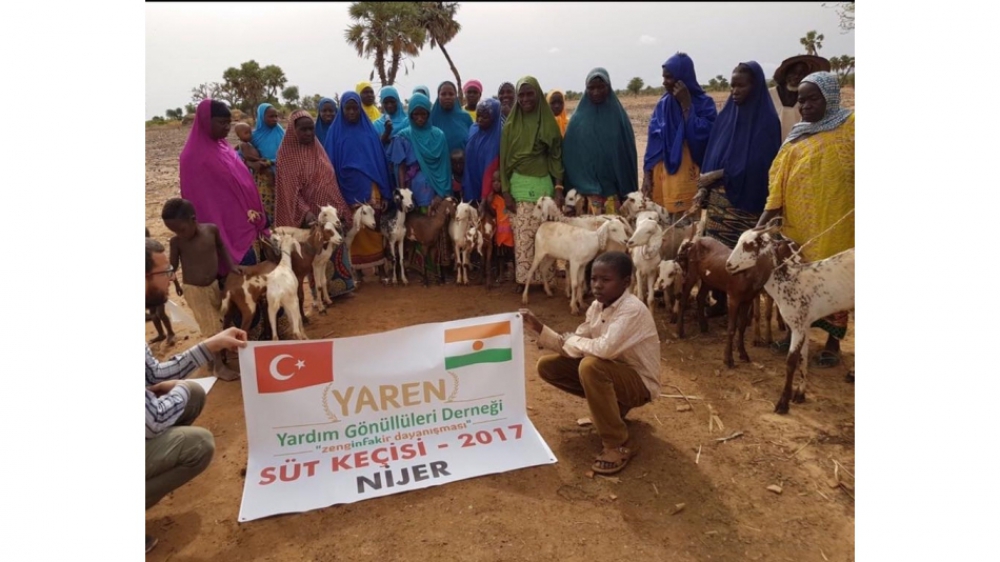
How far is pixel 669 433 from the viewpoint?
4270mm

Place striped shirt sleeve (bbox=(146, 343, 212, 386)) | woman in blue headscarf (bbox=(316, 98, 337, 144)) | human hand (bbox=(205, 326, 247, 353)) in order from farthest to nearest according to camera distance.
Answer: woman in blue headscarf (bbox=(316, 98, 337, 144)) < human hand (bbox=(205, 326, 247, 353)) < striped shirt sleeve (bbox=(146, 343, 212, 386))

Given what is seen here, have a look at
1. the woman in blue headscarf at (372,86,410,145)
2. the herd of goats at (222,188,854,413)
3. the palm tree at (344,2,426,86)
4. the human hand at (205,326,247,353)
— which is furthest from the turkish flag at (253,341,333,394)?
the palm tree at (344,2,426,86)

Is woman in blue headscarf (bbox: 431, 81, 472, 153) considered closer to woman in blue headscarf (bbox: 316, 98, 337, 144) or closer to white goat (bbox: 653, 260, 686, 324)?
woman in blue headscarf (bbox: 316, 98, 337, 144)

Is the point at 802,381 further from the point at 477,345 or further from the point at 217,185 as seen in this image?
the point at 217,185

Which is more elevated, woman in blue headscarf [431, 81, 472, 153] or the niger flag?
woman in blue headscarf [431, 81, 472, 153]

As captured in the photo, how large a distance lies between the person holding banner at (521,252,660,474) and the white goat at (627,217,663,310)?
229 cm

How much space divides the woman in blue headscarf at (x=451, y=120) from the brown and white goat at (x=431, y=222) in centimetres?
90

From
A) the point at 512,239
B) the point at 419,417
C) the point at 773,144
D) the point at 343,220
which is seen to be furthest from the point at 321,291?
the point at 773,144

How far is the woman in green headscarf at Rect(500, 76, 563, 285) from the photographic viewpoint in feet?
23.5

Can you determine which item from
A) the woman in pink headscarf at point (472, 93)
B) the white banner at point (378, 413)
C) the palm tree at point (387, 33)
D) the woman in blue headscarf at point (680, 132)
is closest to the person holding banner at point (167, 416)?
the white banner at point (378, 413)

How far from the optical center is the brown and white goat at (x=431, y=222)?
25.9ft

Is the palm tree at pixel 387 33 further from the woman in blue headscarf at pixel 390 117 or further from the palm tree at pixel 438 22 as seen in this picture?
the woman in blue headscarf at pixel 390 117

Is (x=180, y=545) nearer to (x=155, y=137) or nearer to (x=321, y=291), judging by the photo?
(x=321, y=291)

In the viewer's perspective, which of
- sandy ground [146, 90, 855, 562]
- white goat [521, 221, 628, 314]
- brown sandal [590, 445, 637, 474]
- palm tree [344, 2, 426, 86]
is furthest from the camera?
palm tree [344, 2, 426, 86]
